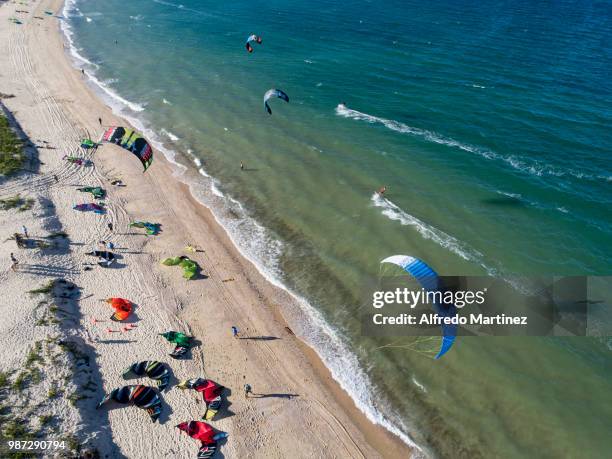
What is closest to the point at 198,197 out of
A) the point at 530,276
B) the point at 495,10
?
the point at 530,276

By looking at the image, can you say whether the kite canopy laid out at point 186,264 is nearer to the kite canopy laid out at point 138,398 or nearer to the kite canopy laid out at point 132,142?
the kite canopy laid out at point 132,142

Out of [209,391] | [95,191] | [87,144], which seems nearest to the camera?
[209,391]

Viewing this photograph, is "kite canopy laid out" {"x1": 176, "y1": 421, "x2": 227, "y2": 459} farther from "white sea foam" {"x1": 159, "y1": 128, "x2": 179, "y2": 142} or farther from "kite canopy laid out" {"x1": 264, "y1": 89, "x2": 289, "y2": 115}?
"white sea foam" {"x1": 159, "y1": 128, "x2": 179, "y2": 142}

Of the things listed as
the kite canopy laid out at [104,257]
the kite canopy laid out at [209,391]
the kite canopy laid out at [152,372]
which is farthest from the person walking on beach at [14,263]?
the kite canopy laid out at [209,391]

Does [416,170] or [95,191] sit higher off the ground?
[416,170]

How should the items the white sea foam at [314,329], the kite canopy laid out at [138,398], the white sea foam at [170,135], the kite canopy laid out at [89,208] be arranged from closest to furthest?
the kite canopy laid out at [138,398] < the white sea foam at [314,329] < the kite canopy laid out at [89,208] < the white sea foam at [170,135]

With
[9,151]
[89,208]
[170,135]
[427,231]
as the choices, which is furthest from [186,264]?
[9,151]

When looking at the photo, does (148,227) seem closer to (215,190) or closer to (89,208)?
(89,208)

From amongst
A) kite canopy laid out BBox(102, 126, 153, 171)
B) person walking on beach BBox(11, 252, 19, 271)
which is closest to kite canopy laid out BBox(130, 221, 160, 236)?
kite canopy laid out BBox(102, 126, 153, 171)
